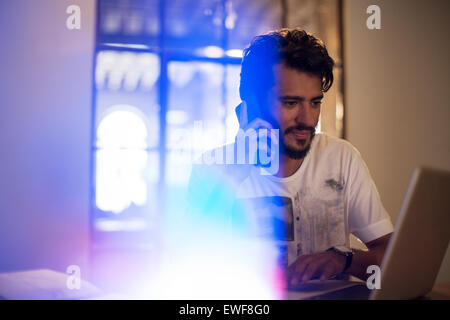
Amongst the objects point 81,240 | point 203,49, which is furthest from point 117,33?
point 81,240

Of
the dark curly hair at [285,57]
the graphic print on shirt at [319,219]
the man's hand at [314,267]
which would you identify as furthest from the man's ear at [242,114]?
the man's hand at [314,267]

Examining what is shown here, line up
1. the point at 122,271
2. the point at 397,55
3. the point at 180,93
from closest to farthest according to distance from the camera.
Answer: the point at 397,55, the point at 122,271, the point at 180,93

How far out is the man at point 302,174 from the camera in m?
1.26

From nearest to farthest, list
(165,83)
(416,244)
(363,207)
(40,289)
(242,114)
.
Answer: (416,244), (40,289), (363,207), (242,114), (165,83)

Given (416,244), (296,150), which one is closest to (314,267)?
(416,244)

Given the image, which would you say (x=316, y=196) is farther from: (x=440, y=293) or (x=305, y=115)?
(x=440, y=293)

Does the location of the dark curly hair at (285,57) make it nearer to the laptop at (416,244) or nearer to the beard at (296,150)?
the beard at (296,150)

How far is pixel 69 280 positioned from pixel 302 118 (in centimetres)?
89

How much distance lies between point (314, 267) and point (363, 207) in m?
0.44

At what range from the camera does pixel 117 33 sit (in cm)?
Result: 253

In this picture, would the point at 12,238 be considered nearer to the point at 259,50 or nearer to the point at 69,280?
the point at 69,280

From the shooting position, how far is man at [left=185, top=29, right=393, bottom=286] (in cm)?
126

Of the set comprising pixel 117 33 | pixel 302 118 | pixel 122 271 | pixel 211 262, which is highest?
pixel 117 33

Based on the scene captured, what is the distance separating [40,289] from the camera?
2.76ft
